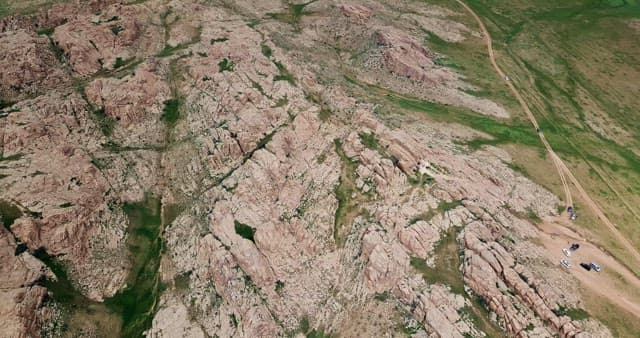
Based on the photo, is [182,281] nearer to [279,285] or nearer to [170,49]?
[279,285]

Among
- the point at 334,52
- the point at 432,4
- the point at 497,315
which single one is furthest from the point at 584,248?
the point at 432,4

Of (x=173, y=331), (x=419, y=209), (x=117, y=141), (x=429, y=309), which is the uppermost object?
(x=419, y=209)

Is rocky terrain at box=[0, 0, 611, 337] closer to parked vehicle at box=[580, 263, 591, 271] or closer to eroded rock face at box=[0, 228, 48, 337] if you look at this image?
eroded rock face at box=[0, 228, 48, 337]

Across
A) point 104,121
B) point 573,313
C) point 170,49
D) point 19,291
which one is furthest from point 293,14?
point 573,313

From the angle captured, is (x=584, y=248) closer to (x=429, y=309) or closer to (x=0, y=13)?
(x=429, y=309)

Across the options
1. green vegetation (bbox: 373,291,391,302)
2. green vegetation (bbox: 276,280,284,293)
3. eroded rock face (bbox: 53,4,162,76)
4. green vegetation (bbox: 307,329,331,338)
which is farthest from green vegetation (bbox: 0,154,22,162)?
green vegetation (bbox: 373,291,391,302)
